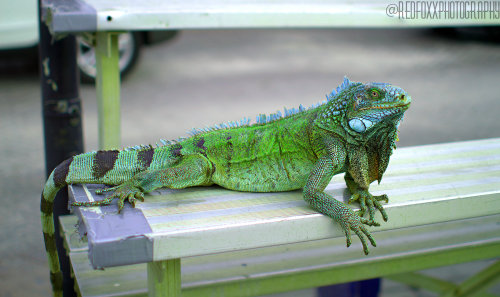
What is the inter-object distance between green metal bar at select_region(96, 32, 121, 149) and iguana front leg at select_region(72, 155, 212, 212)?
87 centimetres

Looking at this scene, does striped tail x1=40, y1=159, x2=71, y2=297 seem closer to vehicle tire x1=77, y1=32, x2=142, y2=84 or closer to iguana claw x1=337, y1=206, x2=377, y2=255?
iguana claw x1=337, y1=206, x2=377, y2=255

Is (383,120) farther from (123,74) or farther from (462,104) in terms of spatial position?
(123,74)

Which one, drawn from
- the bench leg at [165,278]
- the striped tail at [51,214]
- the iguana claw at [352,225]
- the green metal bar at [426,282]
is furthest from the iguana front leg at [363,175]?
the green metal bar at [426,282]

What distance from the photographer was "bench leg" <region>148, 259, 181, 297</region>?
1.63 m

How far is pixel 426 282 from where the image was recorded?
2820 millimetres

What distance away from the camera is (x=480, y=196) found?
1842 millimetres

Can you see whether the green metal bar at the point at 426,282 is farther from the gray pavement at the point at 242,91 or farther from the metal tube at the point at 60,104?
the metal tube at the point at 60,104

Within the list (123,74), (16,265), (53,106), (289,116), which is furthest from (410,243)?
(123,74)

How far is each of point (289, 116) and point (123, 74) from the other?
16.8ft

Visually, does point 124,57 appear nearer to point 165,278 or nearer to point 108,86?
point 108,86

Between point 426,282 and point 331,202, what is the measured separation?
140 centimetres

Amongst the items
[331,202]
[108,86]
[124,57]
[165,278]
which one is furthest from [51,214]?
[124,57]

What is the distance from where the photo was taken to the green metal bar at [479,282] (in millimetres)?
2699

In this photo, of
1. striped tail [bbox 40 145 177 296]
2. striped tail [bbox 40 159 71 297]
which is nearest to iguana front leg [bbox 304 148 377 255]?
striped tail [bbox 40 145 177 296]
